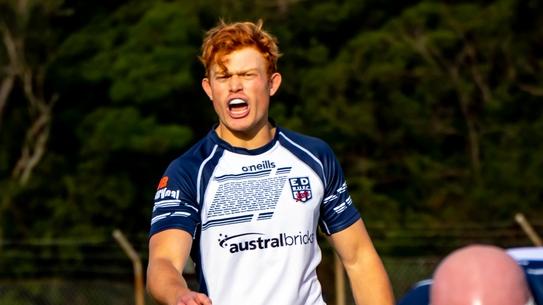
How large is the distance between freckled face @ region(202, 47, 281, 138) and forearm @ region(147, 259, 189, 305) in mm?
511

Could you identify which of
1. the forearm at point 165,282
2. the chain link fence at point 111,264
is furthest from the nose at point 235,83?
the chain link fence at point 111,264

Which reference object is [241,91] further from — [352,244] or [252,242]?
[352,244]

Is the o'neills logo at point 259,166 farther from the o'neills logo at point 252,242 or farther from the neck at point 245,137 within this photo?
the o'neills logo at point 252,242

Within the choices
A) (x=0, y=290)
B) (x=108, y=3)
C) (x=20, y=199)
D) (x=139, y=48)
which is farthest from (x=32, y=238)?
(x=0, y=290)

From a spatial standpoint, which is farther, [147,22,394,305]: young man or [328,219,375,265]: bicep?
[328,219,375,265]: bicep

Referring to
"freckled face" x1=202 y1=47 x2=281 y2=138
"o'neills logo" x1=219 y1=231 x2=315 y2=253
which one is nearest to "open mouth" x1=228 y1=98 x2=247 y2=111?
"freckled face" x1=202 y1=47 x2=281 y2=138

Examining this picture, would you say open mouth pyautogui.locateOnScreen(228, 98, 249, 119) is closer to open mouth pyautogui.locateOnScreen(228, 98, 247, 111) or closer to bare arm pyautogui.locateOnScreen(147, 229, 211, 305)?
open mouth pyautogui.locateOnScreen(228, 98, 247, 111)

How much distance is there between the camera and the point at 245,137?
4.98m

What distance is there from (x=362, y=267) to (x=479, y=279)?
1.69 metres

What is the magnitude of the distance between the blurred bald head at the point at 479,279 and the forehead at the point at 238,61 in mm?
1519

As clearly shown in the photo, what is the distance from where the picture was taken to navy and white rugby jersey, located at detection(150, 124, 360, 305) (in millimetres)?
4836

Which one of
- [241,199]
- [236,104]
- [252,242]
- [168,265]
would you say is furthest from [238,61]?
[168,265]

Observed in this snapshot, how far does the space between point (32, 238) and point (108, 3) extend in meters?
6.20

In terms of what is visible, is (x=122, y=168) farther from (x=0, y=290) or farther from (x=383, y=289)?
(x=383, y=289)
